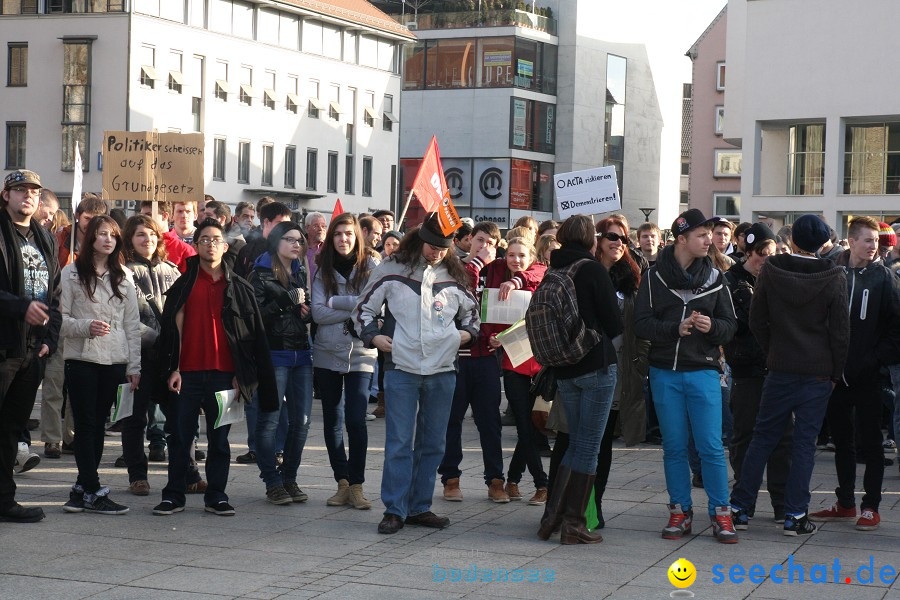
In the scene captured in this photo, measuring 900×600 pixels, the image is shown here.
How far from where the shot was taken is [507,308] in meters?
10.3

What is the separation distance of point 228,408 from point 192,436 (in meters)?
0.41

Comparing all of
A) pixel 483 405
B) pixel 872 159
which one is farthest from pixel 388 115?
pixel 483 405

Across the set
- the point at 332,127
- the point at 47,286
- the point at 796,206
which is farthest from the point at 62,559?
the point at 332,127

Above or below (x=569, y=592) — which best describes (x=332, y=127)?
above

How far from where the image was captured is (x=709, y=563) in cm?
824

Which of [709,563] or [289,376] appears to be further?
[289,376]

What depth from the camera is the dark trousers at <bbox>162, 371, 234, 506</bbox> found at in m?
9.57

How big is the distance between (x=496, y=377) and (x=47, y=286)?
3.25 metres

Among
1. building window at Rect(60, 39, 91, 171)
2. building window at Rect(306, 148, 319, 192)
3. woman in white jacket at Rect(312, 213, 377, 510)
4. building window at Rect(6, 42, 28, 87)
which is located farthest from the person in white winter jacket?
building window at Rect(306, 148, 319, 192)

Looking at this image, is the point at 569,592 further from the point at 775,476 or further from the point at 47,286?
the point at 47,286

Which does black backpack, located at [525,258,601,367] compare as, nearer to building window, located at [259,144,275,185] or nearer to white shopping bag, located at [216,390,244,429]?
white shopping bag, located at [216,390,244,429]

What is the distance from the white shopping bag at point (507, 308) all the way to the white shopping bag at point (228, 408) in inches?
75.3

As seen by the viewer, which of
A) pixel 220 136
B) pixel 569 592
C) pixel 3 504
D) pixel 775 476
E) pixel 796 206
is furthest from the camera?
pixel 220 136

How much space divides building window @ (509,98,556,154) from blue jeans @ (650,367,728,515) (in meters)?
63.4
